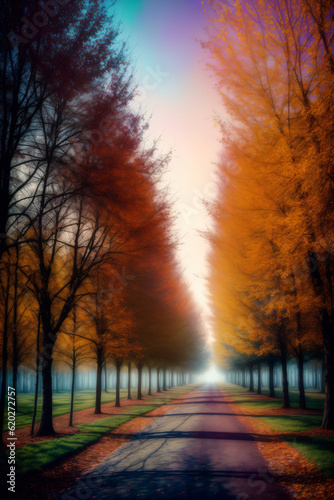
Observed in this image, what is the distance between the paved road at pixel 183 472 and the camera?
4871mm

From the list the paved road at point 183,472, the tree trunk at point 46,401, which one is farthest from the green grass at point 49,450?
the paved road at point 183,472

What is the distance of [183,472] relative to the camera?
5875 millimetres

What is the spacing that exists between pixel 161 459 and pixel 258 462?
1962 millimetres

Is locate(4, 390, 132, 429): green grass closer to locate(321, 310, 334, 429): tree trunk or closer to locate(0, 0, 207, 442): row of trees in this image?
locate(0, 0, 207, 442): row of trees

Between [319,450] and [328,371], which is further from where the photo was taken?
[328,371]

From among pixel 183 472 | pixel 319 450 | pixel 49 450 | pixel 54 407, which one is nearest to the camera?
pixel 183 472

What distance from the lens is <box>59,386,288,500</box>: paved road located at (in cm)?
487

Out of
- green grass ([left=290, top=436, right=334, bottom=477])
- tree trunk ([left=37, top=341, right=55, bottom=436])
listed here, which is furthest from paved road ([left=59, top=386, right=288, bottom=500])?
tree trunk ([left=37, top=341, right=55, bottom=436])

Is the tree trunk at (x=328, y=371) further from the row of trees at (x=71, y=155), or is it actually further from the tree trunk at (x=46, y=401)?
the tree trunk at (x=46, y=401)

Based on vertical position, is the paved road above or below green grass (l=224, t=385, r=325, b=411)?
above

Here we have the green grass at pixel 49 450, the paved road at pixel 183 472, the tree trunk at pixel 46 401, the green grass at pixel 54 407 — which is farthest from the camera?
the green grass at pixel 54 407

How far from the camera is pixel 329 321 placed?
9.05m

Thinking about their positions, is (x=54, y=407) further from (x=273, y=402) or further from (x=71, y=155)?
(x=71, y=155)

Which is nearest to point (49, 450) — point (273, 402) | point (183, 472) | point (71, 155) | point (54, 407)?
point (183, 472)
